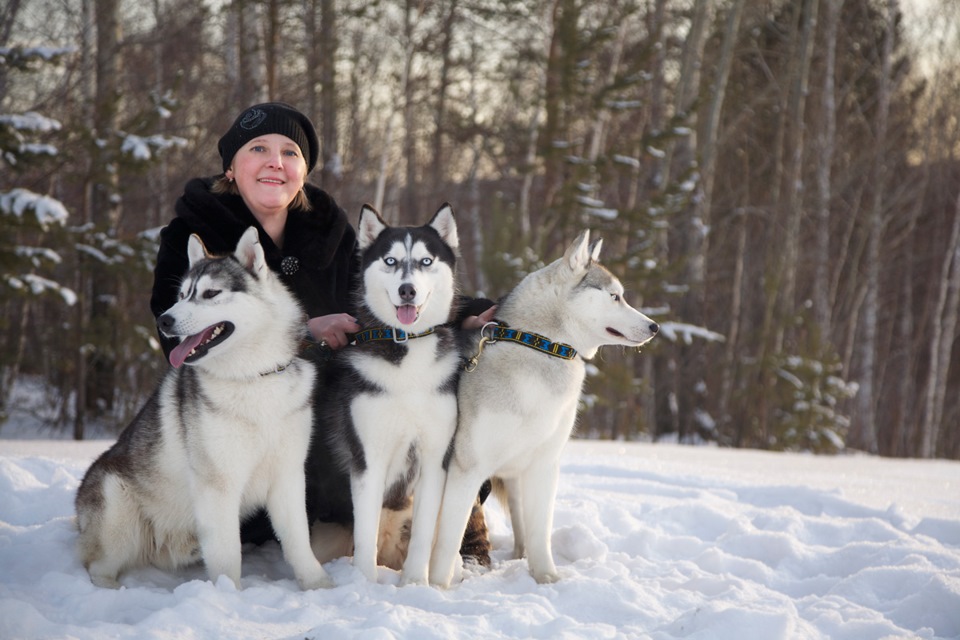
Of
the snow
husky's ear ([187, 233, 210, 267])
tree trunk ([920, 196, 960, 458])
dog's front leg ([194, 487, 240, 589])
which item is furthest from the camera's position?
tree trunk ([920, 196, 960, 458])

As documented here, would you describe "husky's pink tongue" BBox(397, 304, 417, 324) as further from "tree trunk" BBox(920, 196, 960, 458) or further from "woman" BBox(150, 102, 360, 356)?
"tree trunk" BBox(920, 196, 960, 458)

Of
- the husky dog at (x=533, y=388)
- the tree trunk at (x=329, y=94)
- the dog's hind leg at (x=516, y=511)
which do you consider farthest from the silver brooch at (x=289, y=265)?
the tree trunk at (x=329, y=94)

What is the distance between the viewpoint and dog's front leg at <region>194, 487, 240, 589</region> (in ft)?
9.48

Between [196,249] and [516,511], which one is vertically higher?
[196,249]

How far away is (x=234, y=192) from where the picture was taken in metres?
3.64

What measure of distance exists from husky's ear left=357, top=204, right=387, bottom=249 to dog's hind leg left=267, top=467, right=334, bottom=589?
1.00m

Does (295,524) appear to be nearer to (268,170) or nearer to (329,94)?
(268,170)

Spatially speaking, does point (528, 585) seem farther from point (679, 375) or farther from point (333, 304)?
point (679, 375)

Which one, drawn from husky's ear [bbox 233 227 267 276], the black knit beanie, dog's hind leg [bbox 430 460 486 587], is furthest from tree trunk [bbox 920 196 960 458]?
husky's ear [bbox 233 227 267 276]

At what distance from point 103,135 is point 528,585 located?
6700 mm

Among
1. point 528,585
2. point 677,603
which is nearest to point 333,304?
point 528,585

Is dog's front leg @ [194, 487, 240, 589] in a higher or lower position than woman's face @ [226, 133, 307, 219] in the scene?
lower

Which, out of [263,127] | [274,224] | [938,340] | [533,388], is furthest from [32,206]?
[938,340]

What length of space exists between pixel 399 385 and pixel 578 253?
1041mm
